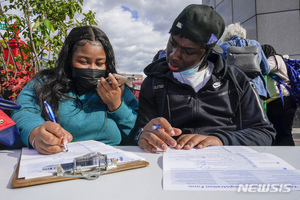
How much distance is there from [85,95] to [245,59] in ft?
5.94

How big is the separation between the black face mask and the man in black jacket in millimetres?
332

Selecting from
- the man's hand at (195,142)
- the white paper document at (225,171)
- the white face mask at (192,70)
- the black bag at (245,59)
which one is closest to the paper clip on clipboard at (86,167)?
the white paper document at (225,171)

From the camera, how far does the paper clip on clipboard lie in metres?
0.74

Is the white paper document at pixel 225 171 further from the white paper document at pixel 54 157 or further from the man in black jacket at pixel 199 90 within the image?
the man in black jacket at pixel 199 90

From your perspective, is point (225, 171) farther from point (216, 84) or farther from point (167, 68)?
point (167, 68)

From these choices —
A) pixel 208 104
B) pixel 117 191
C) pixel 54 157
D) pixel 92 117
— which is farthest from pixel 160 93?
pixel 117 191

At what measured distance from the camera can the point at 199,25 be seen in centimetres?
146

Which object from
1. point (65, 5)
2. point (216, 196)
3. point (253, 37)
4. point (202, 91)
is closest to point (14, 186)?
point (216, 196)

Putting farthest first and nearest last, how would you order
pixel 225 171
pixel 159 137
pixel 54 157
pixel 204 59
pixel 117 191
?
pixel 204 59
pixel 159 137
pixel 54 157
pixel 225 171
pixel 117 191

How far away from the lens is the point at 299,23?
18.7 ft

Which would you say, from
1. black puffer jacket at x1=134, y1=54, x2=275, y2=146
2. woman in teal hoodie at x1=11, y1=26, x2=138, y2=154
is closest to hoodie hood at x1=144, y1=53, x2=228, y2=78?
black puffer jacket at x1=134, y1=54, x2=275, y2=146

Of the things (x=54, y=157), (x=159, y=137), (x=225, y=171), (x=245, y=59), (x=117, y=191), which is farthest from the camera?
(x=245, y=59)

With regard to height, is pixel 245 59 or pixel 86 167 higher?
pixel 245 59

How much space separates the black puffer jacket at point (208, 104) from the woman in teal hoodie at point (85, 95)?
153 mm
